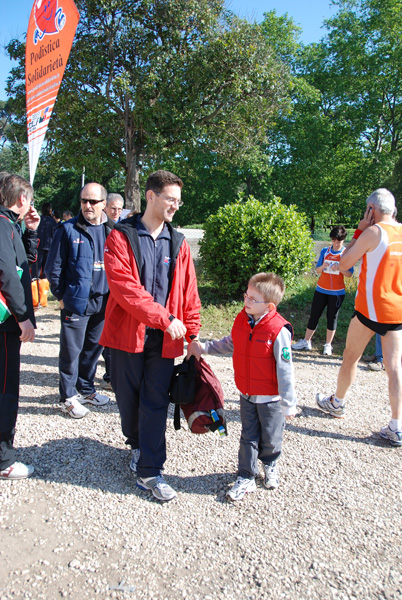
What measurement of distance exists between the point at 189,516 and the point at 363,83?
3236 centimetres

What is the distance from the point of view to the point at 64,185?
135ft

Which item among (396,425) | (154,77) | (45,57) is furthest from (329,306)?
(154,77)

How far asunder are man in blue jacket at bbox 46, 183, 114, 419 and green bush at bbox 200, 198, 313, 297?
5043 mm

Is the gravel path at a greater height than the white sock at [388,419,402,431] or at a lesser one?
lesser

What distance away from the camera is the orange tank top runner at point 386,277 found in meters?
3.64

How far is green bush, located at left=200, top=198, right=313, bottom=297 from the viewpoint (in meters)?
8.75

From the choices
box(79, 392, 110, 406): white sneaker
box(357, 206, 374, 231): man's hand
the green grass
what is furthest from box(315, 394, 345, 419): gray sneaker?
the green grass

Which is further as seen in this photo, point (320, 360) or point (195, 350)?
point (320, 360)

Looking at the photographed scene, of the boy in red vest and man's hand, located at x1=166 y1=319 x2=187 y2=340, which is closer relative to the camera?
Answer: man's hand, located at x1=166 y1=319 x2=187 y2=340

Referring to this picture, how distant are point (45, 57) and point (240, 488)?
6.06 metres

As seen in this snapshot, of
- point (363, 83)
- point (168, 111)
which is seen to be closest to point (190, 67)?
point (168, 111)

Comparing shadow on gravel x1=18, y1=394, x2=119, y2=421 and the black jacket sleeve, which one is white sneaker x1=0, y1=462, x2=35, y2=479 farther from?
the black jacket sleeve

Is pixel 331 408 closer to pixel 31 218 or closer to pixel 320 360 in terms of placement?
pixel 320 360

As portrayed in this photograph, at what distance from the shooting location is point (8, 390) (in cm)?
290
